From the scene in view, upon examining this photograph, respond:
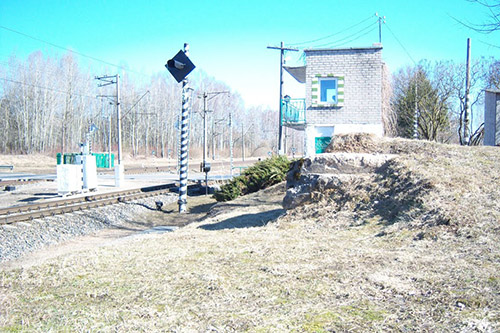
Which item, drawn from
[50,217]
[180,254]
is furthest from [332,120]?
[180,254]

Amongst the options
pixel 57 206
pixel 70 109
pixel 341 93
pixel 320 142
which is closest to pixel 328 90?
pixel 341 93

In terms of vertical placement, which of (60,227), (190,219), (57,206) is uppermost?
(57,206)

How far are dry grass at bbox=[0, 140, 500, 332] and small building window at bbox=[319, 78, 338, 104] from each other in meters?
11.5

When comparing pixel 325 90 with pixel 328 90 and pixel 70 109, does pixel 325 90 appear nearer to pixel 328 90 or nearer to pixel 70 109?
pixel 328 90

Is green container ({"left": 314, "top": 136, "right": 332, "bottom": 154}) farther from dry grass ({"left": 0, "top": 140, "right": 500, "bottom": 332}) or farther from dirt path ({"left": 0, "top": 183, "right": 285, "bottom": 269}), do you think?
dry grass ({"left": 0, "top": 140, "right": 500, "bottom": 332})

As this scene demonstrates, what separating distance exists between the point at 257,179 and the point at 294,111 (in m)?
4.95

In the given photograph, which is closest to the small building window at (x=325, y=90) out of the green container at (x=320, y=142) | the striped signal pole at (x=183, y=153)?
the green container at (x=320, y=142)

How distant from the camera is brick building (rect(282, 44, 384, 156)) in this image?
18.6 m

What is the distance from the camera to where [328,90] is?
1912 cm

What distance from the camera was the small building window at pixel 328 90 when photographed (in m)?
19.0

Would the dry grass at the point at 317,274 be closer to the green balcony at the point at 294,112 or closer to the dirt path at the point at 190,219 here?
the dirt path at the point at 190,219

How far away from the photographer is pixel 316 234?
6.80m

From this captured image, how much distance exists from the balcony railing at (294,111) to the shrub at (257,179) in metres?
3.26

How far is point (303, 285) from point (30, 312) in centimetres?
254
